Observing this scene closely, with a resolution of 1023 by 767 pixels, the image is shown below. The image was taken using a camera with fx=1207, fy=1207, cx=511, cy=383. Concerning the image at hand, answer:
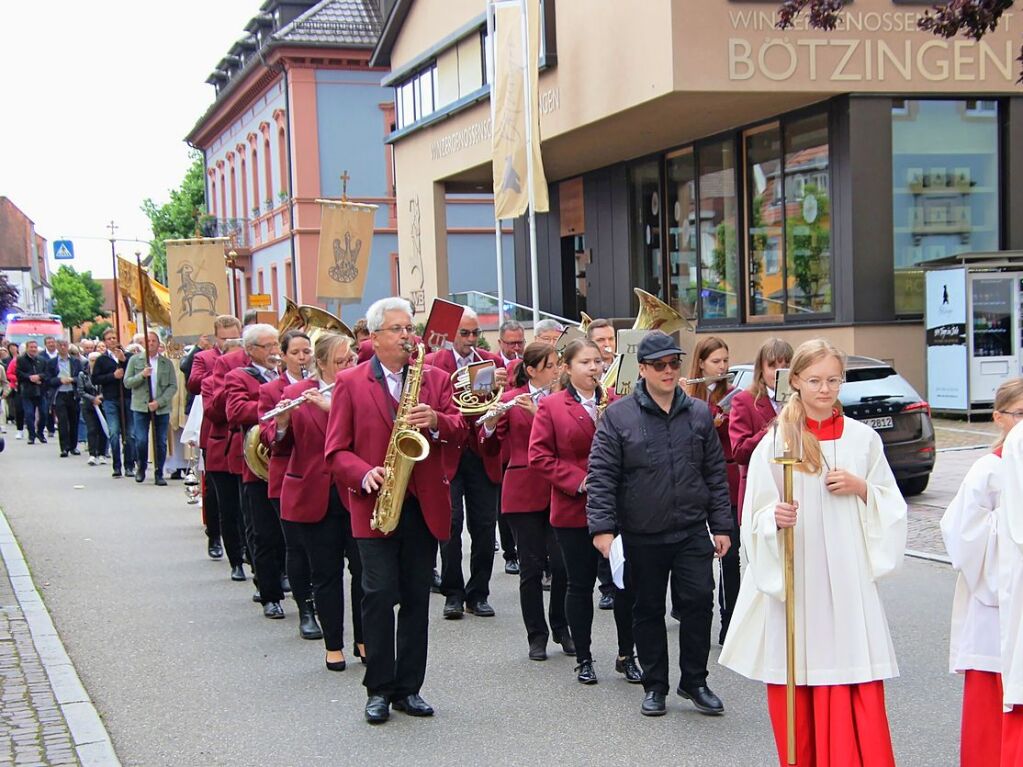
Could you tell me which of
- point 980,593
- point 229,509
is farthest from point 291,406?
point 980,593

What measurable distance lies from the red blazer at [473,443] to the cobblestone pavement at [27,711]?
2461 mm

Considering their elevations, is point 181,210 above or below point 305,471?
above

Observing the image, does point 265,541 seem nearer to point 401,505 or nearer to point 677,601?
point 401,505

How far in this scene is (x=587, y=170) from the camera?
26.9m

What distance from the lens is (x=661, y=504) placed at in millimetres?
5699

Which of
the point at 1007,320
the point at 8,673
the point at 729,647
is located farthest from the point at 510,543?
the point at 1007,320

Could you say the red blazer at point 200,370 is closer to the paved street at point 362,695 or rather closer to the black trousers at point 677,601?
the paved street at point 362,695

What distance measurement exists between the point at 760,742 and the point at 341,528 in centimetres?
285

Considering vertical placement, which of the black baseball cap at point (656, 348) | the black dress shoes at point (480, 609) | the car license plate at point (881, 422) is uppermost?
the black baseball cap at point (656, 348)

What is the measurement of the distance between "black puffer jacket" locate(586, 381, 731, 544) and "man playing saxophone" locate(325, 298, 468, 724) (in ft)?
2.64

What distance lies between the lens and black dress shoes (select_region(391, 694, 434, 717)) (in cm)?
602

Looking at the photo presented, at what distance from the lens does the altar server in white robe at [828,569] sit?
434 cm

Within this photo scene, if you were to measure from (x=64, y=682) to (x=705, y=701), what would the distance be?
3.50 m

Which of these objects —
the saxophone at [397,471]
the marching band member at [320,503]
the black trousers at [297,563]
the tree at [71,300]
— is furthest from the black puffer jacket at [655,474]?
the tree at [71,300]
